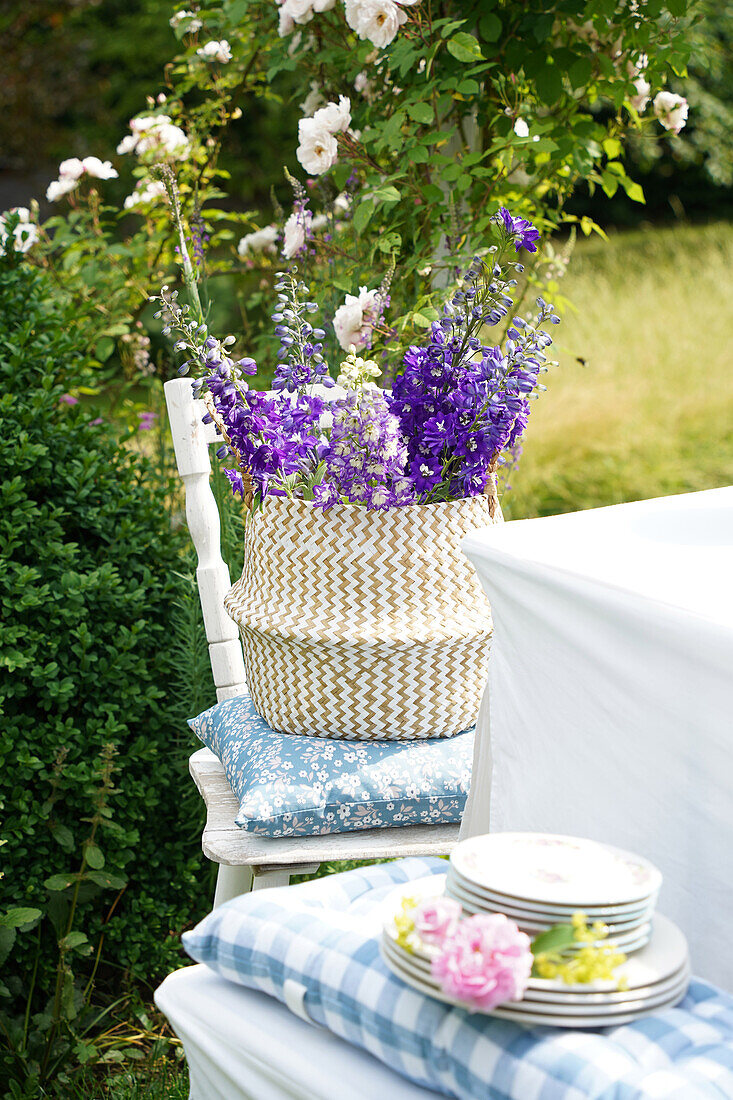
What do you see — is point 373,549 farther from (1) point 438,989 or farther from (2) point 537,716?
(1) point 438,989

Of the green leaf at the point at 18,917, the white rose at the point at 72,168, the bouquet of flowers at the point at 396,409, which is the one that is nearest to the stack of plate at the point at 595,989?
the bouquet of flowers at the point at 396,409

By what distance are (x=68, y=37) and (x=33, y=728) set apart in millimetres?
9443

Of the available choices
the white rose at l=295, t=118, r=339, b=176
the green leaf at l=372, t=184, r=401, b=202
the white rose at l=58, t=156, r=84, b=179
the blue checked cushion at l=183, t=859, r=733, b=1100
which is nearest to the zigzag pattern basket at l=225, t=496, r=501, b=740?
the blue checked cushion at l=183, t=859, r=733, b=1100

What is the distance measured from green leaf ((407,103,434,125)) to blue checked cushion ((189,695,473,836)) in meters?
1.21

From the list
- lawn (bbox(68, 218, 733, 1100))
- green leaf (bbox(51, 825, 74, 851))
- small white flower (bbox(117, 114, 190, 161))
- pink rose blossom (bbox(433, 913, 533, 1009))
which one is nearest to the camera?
pink rose blossom (bbox(433, 913, 533, 1009))

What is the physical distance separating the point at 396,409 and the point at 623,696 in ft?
1.83

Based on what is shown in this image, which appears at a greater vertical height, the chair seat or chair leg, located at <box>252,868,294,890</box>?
the chair seat

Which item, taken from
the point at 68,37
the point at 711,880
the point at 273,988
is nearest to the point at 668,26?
the point at 711,880

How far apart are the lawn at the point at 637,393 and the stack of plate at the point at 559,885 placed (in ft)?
9.41

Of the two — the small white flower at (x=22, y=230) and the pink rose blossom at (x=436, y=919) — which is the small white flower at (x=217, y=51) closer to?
the small white flower at (x=22, y=230)

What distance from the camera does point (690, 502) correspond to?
3.48 feet

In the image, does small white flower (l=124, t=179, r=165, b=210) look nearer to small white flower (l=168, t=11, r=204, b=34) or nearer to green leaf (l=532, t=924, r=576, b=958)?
small white flower (l=168, t=11, r=204, b=34)

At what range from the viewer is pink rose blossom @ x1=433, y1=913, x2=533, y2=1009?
24.2 inches

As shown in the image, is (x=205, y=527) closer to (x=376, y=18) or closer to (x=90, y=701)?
(x=90, y=701)
